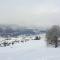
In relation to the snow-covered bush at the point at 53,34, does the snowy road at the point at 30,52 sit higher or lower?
lower

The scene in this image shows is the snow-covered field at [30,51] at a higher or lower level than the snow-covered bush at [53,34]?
lower

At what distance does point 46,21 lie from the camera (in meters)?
1.35

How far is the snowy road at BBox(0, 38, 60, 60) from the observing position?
1.31m

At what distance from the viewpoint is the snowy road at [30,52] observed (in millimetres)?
1309

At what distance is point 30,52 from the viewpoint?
132 centimetres

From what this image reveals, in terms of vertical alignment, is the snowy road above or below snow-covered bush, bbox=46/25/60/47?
below

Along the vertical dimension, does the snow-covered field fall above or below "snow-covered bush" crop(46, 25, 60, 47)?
below

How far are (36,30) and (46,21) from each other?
→ 0.12 m

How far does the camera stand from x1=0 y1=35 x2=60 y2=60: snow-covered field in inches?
51.5

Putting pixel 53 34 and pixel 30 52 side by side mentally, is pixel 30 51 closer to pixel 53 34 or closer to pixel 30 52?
pixel 30 52

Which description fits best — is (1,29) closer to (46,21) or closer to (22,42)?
(22,42)

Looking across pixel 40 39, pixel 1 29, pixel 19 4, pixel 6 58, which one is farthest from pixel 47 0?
pixel 6 58

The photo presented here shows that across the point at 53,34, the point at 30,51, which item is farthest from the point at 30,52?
the point at 53,34

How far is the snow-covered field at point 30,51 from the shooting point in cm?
131
